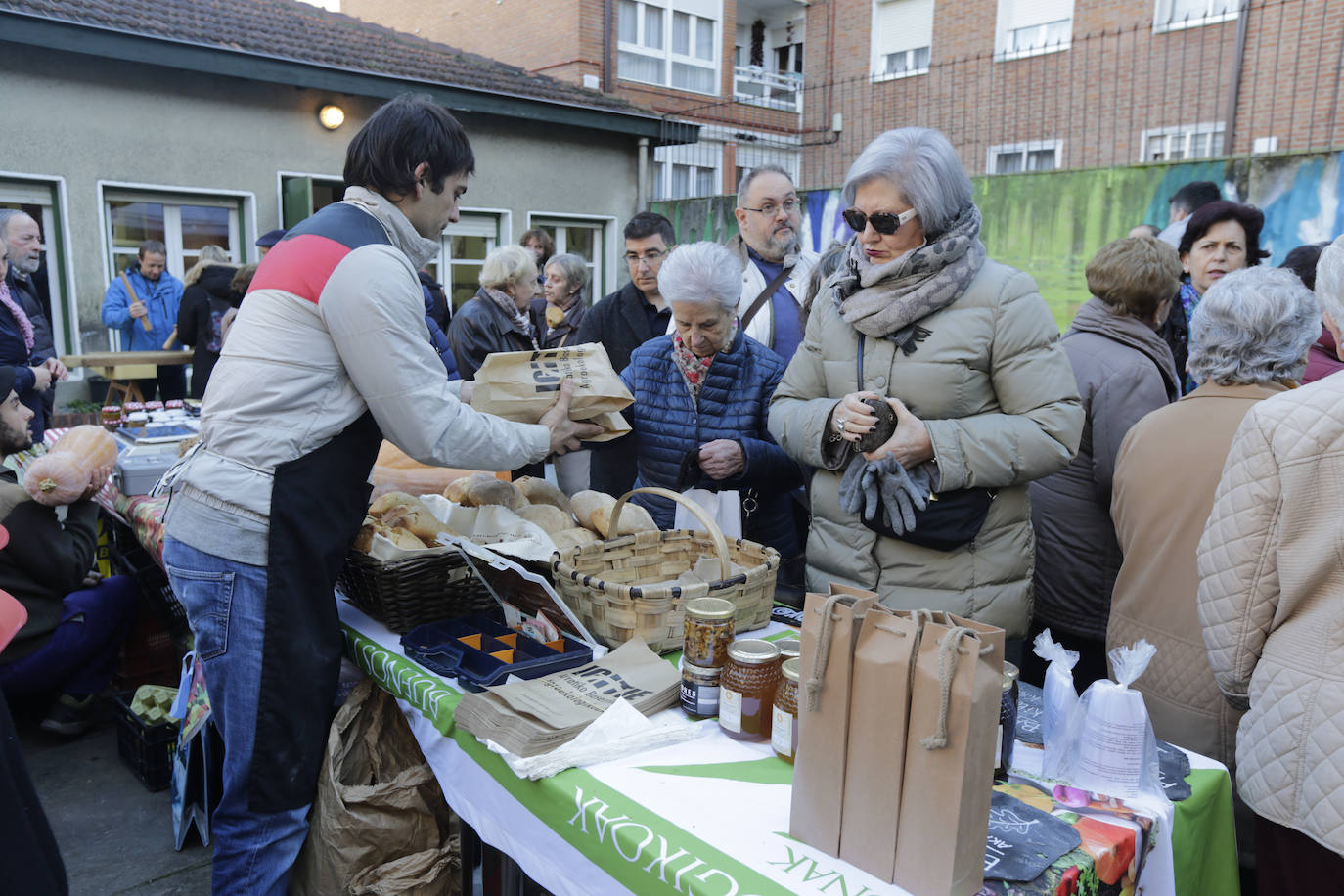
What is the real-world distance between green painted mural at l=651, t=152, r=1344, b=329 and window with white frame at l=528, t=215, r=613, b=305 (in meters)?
4.12

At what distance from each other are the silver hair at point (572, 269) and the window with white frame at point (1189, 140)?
9936mm

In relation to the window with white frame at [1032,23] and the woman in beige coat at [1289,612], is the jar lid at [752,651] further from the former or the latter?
the window with white frame at [1032,23]

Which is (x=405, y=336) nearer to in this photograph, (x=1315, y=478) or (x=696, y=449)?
(x=696, y=449)

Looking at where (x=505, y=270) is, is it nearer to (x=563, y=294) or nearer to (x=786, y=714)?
(x=563, y=294)

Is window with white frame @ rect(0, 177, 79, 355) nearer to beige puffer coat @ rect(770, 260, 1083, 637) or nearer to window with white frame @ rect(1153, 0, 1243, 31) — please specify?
beige puffer coat @ rect(770, 260, 1083, 637)

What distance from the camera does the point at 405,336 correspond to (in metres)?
1.91

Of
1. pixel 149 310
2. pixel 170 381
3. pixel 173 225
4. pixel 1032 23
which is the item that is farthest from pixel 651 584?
pixel 1032 23

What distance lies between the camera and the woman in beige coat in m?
1.44

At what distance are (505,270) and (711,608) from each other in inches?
154

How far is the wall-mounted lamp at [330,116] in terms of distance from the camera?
9.71 m

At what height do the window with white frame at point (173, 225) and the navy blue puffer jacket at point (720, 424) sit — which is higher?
the window with white frame at point (173, 225)

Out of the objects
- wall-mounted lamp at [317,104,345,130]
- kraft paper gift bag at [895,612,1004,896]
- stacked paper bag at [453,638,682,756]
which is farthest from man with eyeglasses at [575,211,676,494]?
wall-mounted lamp at [317,104,345,130]

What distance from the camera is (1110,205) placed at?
326 inches

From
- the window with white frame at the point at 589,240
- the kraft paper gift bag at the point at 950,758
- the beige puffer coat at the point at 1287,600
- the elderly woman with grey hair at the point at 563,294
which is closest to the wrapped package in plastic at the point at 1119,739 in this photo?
the beige puffer coat at the point at 1287,600
